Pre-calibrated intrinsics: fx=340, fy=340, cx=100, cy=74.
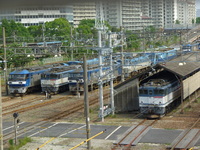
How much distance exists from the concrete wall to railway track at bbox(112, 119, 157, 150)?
6.50ft

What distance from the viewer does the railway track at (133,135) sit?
10438 millimetres

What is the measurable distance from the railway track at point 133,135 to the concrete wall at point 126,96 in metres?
1.98

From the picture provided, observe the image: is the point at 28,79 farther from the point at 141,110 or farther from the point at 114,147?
the point at 114,147

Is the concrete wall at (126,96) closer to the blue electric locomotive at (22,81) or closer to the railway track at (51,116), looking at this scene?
the railway track at (51,116)

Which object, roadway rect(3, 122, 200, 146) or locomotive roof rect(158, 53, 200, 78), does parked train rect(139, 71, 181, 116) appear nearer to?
locomotive roof rect(158, 53, 200, 78)

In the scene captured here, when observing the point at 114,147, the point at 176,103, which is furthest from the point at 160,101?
the point at 114,147

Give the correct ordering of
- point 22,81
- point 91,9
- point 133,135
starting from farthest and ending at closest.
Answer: point 22,81, point 133,135, point 91,9

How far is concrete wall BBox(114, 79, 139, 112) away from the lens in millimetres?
15445

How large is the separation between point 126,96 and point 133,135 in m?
4.16

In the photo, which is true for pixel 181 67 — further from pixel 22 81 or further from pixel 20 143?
pixel 22 81

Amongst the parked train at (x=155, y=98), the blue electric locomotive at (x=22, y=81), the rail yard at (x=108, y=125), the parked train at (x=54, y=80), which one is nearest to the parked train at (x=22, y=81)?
the blue electric locomotive at (x=22, y=81)

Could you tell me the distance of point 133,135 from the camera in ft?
37.7

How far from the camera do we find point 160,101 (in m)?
14.1

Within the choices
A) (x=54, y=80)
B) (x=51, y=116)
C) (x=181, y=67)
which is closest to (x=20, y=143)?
(x=51, y=116)
